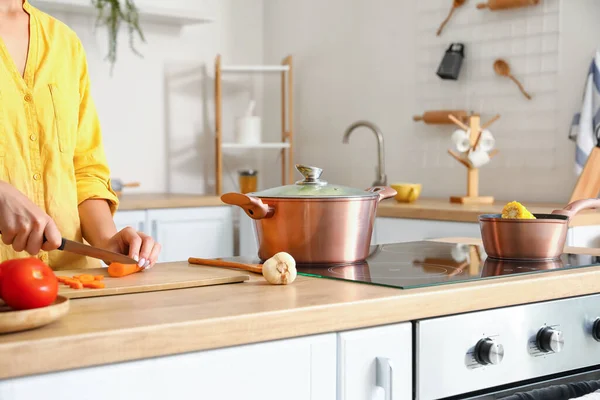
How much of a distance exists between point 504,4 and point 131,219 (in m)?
1.71

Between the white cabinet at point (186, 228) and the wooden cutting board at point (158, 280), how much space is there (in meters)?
1.92

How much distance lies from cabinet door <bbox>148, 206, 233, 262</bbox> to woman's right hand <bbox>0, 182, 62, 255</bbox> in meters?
→ 2.13

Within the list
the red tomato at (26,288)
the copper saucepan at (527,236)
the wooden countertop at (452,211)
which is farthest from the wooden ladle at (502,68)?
the red tomato at (26,288)

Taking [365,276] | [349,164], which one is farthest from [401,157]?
[365,276]

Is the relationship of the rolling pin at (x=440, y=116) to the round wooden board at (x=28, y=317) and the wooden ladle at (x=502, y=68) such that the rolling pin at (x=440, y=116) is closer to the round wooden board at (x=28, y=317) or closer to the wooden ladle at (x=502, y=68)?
the wooden ladle at (x=502, y=68)

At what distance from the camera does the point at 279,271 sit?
1.20 metres

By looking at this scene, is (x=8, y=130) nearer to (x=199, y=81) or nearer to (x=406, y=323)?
(x=406, y=323)

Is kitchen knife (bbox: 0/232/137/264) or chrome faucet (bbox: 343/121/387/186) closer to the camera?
kitchen knife (bbox: 0/232/137/264)

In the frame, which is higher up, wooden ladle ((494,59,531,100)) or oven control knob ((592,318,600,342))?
wooden ladle ((494,59,531,100))

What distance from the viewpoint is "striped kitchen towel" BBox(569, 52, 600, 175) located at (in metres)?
2.93

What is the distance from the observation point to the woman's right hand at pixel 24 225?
115cm

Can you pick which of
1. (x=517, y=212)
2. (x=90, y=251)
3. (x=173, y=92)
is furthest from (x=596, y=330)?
(x=173, y=92)

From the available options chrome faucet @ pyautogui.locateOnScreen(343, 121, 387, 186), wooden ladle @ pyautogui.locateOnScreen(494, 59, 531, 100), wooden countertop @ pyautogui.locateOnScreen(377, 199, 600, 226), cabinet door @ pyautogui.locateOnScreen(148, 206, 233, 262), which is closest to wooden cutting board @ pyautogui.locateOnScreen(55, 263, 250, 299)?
wooden countertop @ pyautogui.locateOnScreen(377, 199, 600, 226)

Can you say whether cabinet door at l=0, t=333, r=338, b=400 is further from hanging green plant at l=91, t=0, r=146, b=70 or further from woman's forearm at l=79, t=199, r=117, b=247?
hanging green plant at l=91, t=0, r=146, b=70
